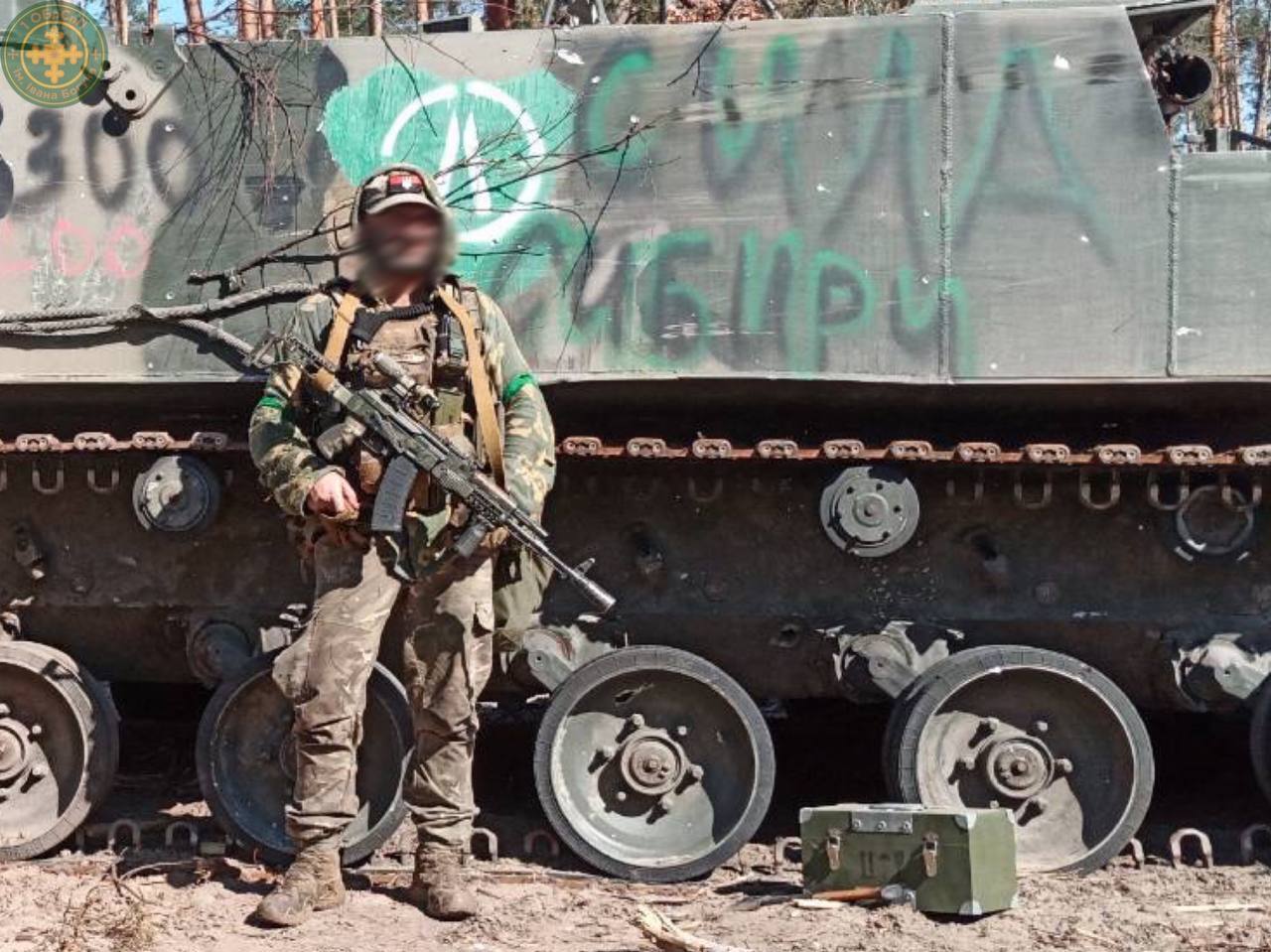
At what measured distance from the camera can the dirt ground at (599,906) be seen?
18.2 feet

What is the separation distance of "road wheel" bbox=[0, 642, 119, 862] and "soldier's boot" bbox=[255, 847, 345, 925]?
123cm

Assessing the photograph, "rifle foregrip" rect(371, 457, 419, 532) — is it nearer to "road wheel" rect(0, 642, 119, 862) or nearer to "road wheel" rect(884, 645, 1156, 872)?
"road wheel" rect(0, 642, 119, 862)

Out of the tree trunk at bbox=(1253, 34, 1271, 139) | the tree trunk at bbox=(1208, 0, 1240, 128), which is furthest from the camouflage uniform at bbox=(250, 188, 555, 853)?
the tree trunk at bbox=(1253, 34, 1271, 139)

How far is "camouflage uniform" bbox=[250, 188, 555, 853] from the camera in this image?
5.76 metres

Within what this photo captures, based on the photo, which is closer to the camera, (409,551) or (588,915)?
(409,551)

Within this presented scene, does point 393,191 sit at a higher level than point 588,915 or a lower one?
higher

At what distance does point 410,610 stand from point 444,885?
2.96 feet

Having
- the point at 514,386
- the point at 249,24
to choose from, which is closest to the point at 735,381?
the point at 514,386

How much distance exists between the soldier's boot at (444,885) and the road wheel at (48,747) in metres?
1.54

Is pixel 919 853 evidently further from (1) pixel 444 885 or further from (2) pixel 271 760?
(2) pixel 271 760

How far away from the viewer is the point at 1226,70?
66.9 ft

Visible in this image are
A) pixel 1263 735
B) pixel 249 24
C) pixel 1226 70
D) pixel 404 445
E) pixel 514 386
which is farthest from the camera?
pixel 1226 70

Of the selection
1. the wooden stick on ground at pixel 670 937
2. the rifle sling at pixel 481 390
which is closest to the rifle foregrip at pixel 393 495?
the rifle sling at pixel 481 390

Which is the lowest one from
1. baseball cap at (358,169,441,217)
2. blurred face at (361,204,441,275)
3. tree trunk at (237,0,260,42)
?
blurred face at (361,204,441,275)
